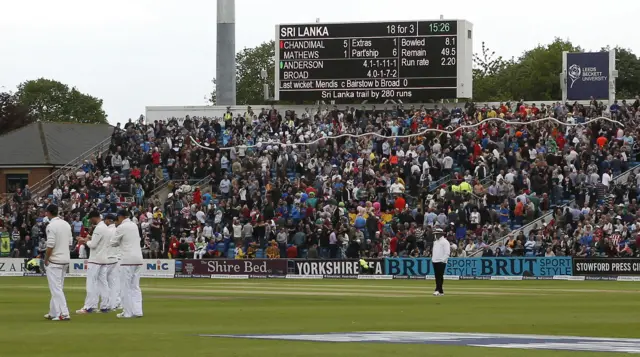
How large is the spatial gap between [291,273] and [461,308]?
2297cm

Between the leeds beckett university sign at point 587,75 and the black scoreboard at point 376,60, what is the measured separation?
4.58m

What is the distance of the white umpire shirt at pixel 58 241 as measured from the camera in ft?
68.6

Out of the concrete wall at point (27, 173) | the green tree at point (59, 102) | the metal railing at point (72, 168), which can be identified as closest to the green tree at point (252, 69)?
the green tree at point (59, 102)

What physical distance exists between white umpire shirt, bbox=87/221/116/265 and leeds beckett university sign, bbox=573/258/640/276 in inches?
937

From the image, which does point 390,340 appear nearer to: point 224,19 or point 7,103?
point 224,19

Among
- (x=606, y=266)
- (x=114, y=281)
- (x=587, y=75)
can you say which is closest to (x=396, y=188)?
(x=606, y=266)

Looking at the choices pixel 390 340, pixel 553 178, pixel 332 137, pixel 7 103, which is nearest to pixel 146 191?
pixel 332 137

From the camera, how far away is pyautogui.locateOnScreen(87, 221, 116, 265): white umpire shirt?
22.8 metres

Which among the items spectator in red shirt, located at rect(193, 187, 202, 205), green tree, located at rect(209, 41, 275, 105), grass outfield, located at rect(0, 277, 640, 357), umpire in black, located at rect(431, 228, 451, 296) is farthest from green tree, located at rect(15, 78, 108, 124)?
umpire in black, located at rect(431, 228, 451, 296)

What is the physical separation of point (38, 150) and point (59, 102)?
60458 mm

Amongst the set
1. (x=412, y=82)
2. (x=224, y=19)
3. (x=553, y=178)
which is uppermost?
(x=224, y=19)

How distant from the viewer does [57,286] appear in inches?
814

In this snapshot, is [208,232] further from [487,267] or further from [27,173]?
[27,173]

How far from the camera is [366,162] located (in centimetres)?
5206
